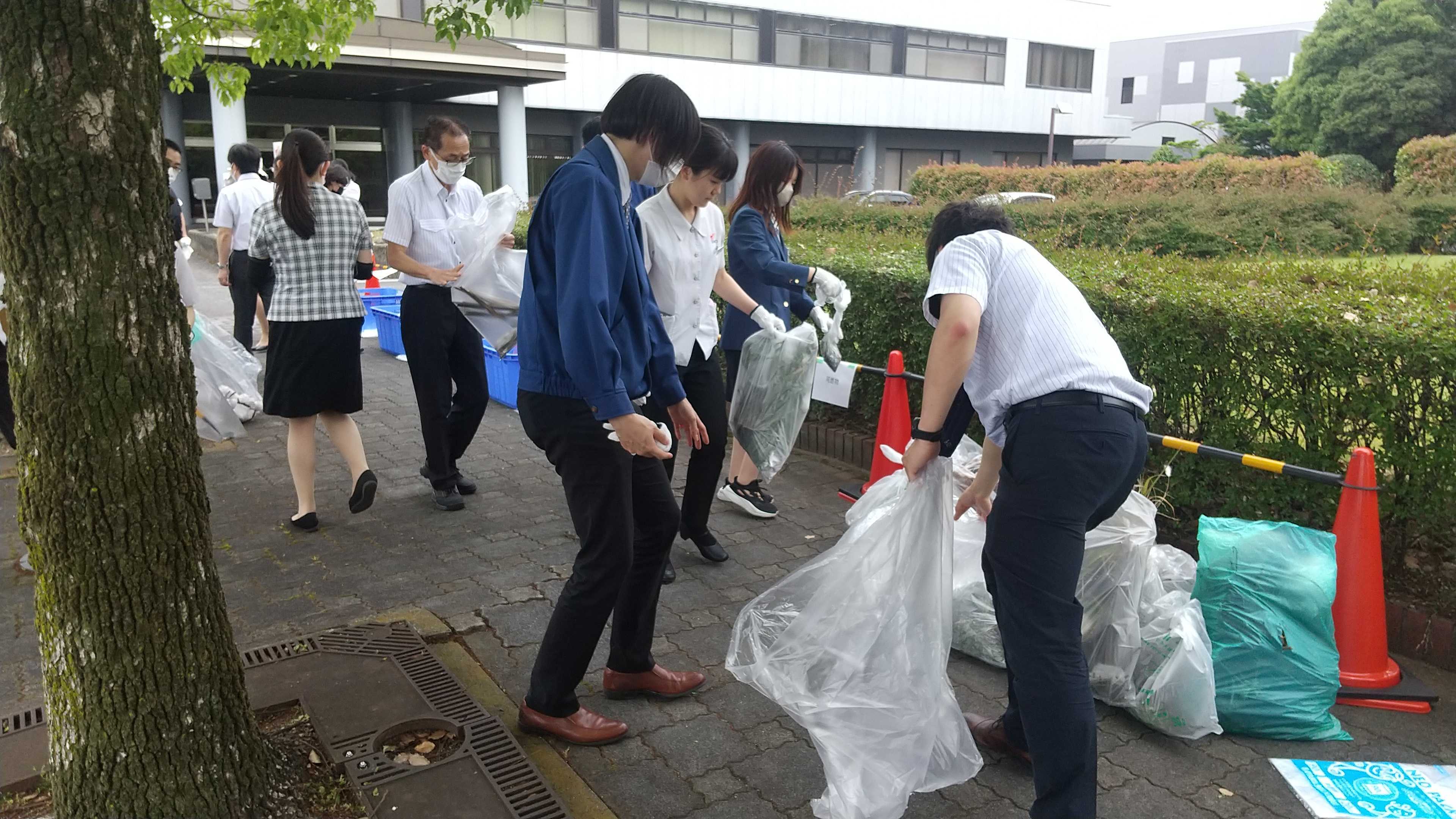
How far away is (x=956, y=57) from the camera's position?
3847 cm

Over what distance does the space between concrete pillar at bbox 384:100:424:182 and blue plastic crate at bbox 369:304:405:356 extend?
58.8 ft

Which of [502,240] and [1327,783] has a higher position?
[502,240]

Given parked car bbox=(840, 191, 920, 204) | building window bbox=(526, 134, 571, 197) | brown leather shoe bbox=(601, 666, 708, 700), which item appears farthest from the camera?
building window bbox=(526, 134, 571, 197)

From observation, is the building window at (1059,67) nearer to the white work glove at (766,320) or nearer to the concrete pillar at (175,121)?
the concrete pillar at (175,121)

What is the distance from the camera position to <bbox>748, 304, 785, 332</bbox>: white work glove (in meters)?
4.63

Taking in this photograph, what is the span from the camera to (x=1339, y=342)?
3.66m

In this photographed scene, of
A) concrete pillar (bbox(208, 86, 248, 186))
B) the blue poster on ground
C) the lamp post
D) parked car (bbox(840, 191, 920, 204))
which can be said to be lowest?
the blue poster on ground

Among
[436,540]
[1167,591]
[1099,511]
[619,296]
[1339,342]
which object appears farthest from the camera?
[436,540]

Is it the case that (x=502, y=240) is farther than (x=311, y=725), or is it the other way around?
(x=502, y=240)

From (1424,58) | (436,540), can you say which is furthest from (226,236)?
(1424,58)

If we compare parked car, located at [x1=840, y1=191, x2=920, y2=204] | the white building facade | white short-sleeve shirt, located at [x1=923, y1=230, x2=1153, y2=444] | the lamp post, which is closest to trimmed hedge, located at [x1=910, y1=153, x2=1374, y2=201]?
parked car, located at [x1=840, y1=191, x2=920, y2=204]

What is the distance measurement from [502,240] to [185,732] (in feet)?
9.41

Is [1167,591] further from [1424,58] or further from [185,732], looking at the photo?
[1424,58]

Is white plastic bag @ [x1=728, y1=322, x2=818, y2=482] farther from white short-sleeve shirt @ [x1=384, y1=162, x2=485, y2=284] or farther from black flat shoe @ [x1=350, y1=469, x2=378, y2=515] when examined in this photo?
black flat shoe @ [x1=350, y1=469, x2=378, y2=515]
